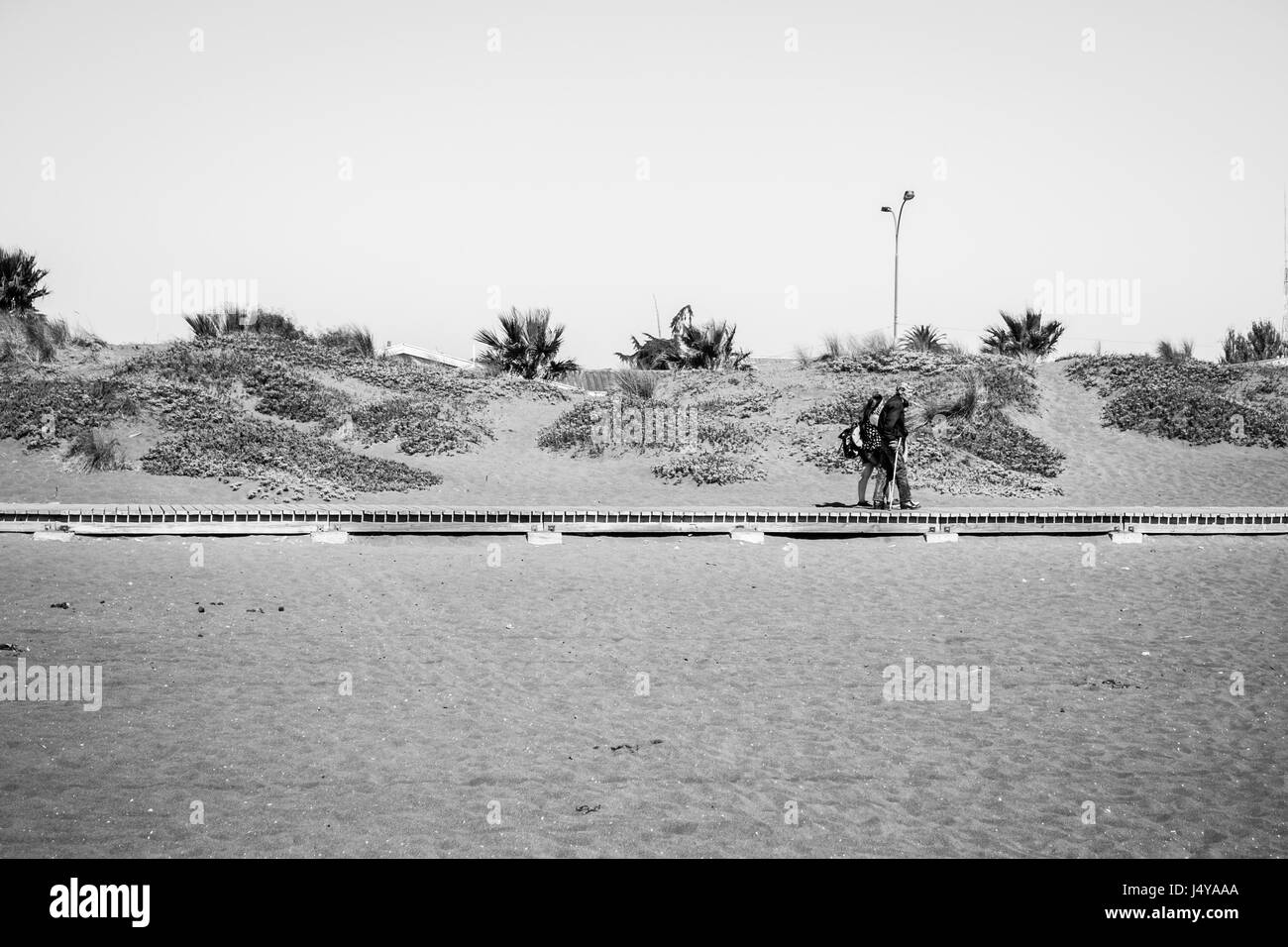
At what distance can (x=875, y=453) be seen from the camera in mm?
15195

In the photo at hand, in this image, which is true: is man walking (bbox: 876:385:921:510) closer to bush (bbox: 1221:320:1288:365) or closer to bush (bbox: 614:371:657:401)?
bush (bbox: 614:371:657:401)

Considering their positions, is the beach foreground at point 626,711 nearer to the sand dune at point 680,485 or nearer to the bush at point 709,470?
the sand dune at point 680,485

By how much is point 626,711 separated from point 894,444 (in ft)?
30.3

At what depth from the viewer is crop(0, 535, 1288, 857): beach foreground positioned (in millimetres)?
5016

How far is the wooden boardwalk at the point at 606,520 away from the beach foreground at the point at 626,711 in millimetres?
824

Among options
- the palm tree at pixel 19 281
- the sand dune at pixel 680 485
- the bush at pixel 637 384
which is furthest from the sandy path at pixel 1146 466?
the palm tree at pixel 19 281

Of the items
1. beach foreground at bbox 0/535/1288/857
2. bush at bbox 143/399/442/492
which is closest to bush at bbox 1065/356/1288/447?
beach foreground at bbox 0/535/1288/857

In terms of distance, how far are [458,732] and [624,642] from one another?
219 centimetres

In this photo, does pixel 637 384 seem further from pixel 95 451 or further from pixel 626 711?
pixel 626 711

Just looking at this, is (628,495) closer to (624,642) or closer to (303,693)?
(624,642)

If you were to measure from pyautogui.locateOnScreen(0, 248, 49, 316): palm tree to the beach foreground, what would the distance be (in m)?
20.4

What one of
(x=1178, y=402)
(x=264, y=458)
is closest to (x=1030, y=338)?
(x=1178, y=402)

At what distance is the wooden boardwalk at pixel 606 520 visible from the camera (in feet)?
39.4
